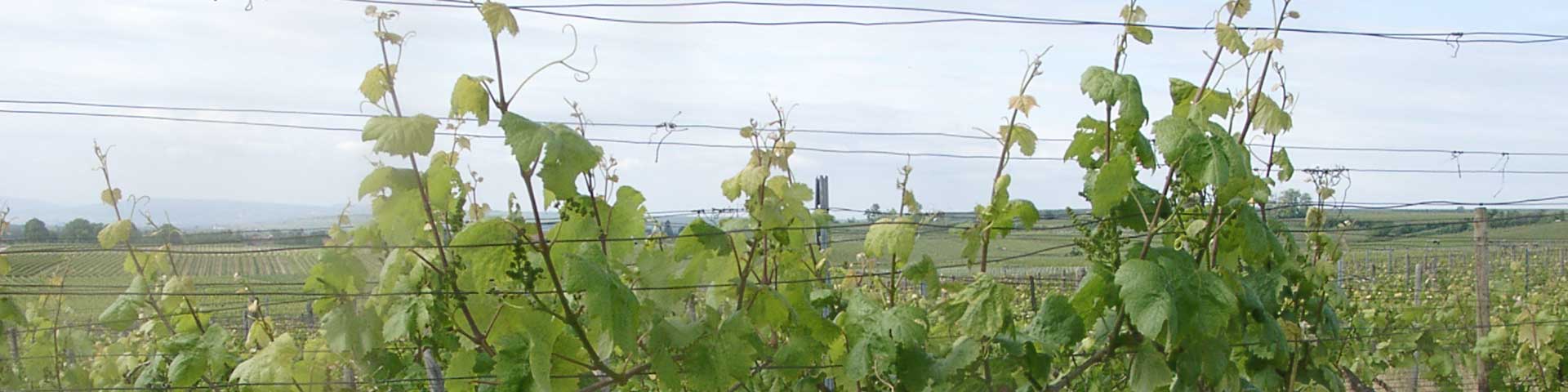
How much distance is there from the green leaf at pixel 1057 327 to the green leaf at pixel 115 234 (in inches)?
111

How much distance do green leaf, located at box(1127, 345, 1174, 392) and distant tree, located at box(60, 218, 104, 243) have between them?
3607 mm

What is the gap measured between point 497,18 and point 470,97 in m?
0.18

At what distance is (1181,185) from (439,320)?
1991mm

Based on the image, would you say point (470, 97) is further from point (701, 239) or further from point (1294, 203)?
point (1294, 203)

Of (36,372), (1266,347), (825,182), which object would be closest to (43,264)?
(36,372)

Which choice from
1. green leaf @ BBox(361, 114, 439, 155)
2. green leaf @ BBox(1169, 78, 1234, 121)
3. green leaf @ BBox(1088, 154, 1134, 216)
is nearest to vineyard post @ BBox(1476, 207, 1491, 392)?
green leaf @ BBox(1169, 78, 1234, 121)

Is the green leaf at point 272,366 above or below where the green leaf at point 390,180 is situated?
below

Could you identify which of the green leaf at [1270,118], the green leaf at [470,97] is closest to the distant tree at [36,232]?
the green leaf at [470,97]

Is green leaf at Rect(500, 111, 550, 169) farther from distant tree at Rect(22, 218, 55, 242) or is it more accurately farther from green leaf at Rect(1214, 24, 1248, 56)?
distant tree at Rect(22, 218, 55, 242)

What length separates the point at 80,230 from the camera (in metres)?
5.28

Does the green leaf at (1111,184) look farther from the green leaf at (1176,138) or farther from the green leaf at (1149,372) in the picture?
the green leaf at (1149,372)

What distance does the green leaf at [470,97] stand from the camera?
99.8 inches

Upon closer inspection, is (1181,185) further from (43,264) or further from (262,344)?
(43,264)

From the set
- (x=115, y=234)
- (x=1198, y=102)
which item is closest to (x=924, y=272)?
(x=1198, y=102)
